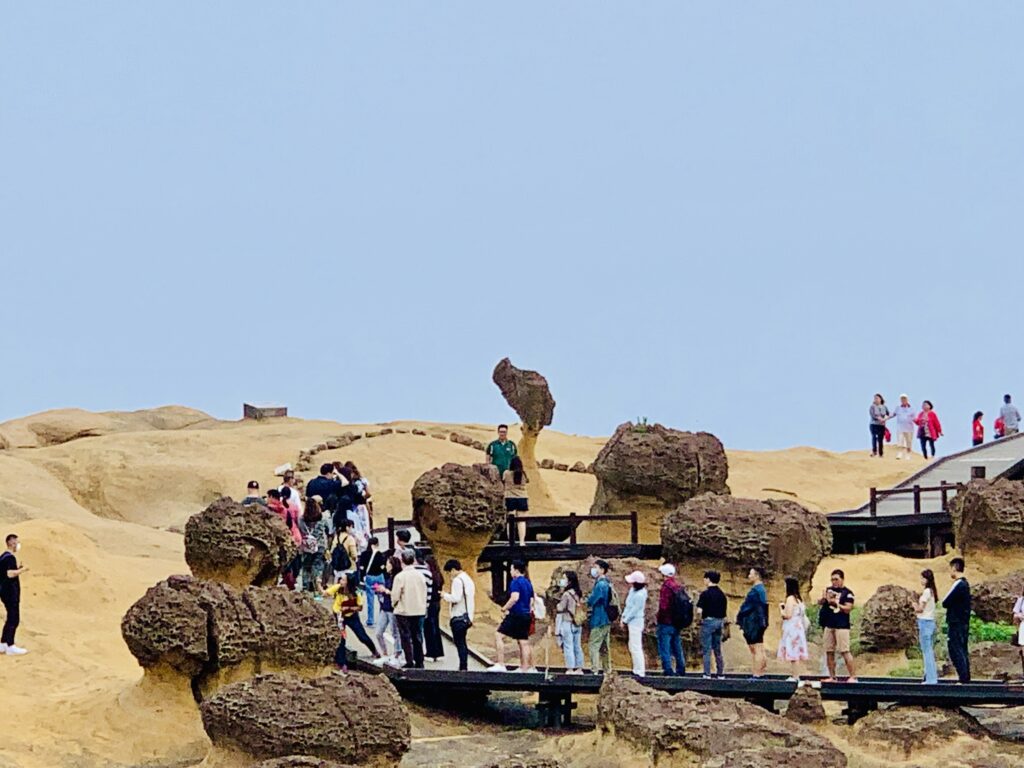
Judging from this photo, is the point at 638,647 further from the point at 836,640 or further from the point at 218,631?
the point at 218,631

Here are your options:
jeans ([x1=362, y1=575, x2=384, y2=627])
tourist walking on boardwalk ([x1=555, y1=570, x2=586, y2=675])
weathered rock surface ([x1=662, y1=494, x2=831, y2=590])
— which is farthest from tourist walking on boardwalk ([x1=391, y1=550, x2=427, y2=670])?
weathered rock surface ([x1=662, y1=494, x2=831, y2=590])

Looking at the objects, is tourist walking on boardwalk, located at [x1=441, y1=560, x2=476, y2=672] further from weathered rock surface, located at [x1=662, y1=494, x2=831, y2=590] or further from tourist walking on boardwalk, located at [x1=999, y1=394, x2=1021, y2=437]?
tourist walking on boardwalk, located at [x1=999, y1=394, x2=1021, y2=437]

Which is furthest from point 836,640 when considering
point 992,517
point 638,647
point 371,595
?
point 992,517

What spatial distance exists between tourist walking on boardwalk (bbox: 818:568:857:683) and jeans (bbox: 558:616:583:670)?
2521 mm

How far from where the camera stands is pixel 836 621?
69.8ft

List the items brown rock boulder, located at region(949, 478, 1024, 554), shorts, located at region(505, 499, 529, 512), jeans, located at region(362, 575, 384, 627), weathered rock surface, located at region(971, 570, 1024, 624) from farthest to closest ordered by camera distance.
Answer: brown rock boulder, located at region(949, 478, 1024, 554), shorts, located at region(505, 499, 529, 512), weathered rock surface, located at region(971, 570, 1024, 624), jeans, located at region(362, 575, 384, 627)

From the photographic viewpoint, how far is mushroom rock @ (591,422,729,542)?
3106 centimetres

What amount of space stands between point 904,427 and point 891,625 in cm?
1752

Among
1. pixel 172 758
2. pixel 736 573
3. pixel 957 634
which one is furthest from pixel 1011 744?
pixel 172 758

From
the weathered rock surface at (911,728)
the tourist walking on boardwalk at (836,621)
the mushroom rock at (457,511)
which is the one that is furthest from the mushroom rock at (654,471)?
the weathered rock surface at (911,728)

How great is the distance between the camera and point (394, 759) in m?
20.0

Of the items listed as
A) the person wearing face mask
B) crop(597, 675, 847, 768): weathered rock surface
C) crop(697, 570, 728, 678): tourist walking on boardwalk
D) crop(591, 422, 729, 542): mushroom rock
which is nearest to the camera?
crop(597, 675, 847, 768): weathered rock surface

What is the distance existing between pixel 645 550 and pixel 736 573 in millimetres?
2711

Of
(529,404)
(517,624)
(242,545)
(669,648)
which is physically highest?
(529,404)
